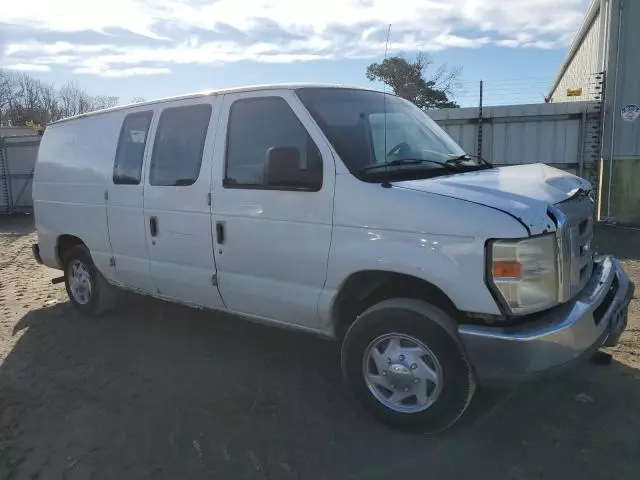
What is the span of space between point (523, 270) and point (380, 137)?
1.45 m

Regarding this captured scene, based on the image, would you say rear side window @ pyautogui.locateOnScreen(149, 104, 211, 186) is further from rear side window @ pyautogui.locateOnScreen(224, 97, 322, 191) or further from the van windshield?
the van windshield

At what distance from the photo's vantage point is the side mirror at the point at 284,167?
3.56 metres

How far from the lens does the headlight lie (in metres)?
2.86

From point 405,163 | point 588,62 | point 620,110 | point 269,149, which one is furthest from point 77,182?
point 588,62

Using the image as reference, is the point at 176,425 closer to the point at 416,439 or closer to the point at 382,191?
the point at 416,439

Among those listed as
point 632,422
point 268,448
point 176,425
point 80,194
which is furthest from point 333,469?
point 80,194

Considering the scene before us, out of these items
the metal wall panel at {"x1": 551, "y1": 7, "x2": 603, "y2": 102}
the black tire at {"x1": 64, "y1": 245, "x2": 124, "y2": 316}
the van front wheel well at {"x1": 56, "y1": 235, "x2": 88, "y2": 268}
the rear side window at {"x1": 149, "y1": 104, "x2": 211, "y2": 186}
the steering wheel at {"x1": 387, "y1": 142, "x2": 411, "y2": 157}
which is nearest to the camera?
the steering wheel at {"x1": 387, "y1": 142, "x2": 411, "y2": 157}

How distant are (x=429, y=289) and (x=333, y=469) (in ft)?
3.83

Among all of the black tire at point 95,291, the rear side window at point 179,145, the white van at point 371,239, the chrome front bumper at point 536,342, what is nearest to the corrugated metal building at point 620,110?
the white van at point 371,239

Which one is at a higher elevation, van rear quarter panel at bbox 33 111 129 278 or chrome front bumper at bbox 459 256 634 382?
van rear quarter panel at bbox 33 111 129 278

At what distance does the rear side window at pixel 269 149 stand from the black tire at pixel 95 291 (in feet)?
8.07

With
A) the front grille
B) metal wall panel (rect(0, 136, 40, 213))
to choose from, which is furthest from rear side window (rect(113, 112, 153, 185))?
metal wall panel (rect(0, 136, 40, 213))

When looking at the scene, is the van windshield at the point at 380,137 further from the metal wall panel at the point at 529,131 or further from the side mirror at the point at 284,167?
the metal wall panel at the point at 529,131

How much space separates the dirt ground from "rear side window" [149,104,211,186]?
1.55 m
